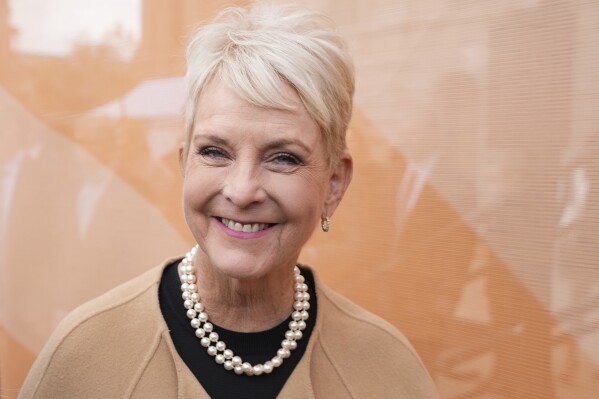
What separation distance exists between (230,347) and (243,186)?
0.43 m

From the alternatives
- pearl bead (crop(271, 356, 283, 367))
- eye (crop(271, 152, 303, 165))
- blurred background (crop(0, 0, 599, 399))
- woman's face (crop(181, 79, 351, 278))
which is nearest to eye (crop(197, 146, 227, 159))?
woman's face (crop(181, 79, 351, 278))

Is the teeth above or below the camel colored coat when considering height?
above

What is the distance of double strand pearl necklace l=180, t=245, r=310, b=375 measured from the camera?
171cm

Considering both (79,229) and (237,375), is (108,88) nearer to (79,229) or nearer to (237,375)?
(79,229)

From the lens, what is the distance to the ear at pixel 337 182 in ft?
5.99

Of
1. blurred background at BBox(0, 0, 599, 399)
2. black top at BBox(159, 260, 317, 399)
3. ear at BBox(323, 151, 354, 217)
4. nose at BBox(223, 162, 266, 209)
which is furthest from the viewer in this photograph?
blurred background at BBox(0, 0, 599, 399)

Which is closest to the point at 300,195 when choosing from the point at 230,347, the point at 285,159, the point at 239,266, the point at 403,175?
the point at 285,159

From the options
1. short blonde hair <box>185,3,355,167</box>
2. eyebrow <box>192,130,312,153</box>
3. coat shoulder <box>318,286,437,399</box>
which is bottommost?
coat shoulder <box>318,286,437,399</box>

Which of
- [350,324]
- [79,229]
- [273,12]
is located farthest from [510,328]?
[79,229]

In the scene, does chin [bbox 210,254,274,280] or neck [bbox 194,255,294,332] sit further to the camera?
neck [bbox 194,255,294,332]

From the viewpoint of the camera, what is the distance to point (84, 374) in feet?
5.35

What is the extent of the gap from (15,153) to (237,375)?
69.2 inches

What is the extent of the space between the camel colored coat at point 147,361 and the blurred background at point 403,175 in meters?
0.39

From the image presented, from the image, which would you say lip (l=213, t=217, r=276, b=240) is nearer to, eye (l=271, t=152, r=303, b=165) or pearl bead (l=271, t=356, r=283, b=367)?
eye (l=271, t=152, r=303, b=165)
